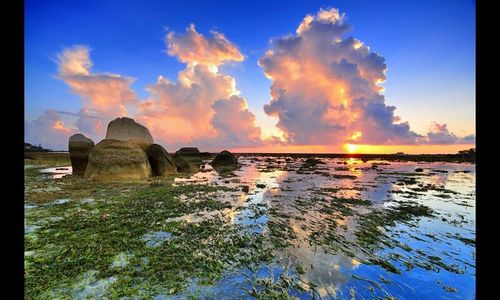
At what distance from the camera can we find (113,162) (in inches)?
989

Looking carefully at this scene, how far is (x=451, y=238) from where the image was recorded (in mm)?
10211

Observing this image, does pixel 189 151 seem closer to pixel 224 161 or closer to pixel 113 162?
pixel 224 161

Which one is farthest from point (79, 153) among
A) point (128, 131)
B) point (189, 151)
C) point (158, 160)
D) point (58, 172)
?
point (189, 151)

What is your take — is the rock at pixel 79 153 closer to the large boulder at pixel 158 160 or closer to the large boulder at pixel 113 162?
the large boulder at pixel 113 162

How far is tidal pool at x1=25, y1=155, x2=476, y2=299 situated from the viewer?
6492 mm

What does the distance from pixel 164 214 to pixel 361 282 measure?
9873mm

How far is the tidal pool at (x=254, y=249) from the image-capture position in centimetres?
649

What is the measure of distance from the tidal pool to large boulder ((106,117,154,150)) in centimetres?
2046

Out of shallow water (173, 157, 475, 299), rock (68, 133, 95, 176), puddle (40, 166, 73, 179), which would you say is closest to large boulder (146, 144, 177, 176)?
rock (68, 133, 95, 176)

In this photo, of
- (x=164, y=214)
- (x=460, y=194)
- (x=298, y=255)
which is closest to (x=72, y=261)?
(x=164, y=214)

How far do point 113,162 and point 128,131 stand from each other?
11901 millimetres
